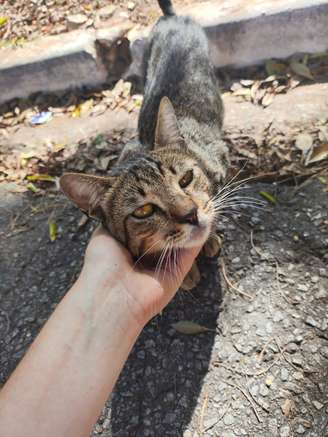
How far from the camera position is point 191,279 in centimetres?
249

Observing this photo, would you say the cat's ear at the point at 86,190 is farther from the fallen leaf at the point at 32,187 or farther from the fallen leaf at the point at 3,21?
the fallen leaf at the point at 3,21

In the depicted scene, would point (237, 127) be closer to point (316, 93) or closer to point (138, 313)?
point (316, 93)

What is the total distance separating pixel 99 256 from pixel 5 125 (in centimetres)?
255

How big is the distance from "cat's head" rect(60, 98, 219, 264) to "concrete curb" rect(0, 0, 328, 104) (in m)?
1.81

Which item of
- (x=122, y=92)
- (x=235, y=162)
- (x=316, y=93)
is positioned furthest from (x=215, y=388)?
(x=122, y=92)

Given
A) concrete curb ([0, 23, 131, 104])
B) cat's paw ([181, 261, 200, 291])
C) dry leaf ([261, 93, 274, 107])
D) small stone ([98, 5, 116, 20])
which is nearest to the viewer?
cat's paw ([181, 261, 200, 291])

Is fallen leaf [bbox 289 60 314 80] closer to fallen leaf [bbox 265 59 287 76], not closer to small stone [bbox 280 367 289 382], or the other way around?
fallen leaf [bbox 265 59 287 76]

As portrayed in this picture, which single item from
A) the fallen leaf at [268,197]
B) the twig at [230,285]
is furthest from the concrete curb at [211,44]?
the twig at [230,285]

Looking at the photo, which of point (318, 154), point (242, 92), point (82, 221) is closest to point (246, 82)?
point (242, 92)

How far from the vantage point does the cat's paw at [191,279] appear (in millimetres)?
2473

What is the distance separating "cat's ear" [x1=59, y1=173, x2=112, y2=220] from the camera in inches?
74.0

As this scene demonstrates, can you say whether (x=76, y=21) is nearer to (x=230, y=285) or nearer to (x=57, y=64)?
(x=57, y=64)

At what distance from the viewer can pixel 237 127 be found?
318 centimetres

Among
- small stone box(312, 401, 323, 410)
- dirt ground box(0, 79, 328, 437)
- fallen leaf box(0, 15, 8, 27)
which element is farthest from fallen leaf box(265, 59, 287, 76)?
fallen leaf box(0, 15, 8, 27)
